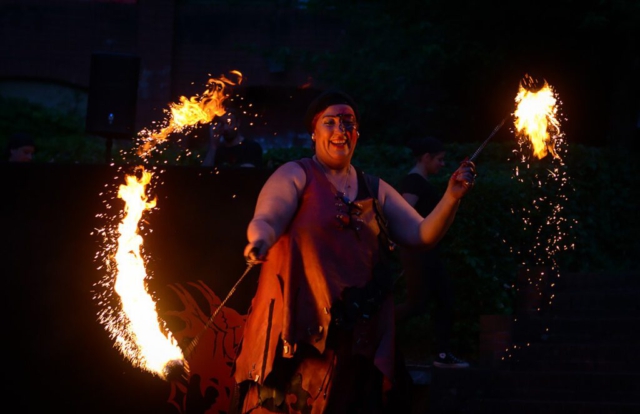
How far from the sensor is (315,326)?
16.8ft

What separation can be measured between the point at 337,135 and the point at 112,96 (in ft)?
12.9

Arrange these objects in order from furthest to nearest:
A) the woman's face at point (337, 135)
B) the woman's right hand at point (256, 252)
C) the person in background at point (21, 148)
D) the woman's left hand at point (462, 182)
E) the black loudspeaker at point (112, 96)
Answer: the person in background at point (21, 148) → the black loudspeaker at point (112, 96) → the woman's face at point (337, 135) → the woman's left hand at point (462, 182) → the woman's right hand at point (256, 252)

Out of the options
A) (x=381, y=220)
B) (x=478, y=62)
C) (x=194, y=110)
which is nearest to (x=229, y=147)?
(x=194, y=110)

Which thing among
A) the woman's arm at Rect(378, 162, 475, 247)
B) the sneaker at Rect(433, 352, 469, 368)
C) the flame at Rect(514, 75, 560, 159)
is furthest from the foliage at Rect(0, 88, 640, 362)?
the woman's arm at Rect(378, 162, 475, 247)

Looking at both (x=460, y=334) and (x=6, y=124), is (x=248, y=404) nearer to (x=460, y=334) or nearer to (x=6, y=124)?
(x=460, y=334)

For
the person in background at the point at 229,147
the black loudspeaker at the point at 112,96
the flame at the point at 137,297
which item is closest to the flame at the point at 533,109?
the flame at the point at 137,297

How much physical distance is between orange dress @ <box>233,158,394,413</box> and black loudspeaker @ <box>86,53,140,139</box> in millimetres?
3945

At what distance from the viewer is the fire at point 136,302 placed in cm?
677

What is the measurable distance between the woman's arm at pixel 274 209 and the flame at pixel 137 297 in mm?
1746

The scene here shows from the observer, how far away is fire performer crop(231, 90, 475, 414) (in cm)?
513

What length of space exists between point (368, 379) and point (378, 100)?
35.5 feet

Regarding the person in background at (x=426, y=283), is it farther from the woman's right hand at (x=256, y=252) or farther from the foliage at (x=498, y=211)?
the woman's right hand at (x=256, y=252)

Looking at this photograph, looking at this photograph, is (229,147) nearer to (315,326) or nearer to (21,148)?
(21,148)

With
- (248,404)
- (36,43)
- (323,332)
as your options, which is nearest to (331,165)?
(323,332)
